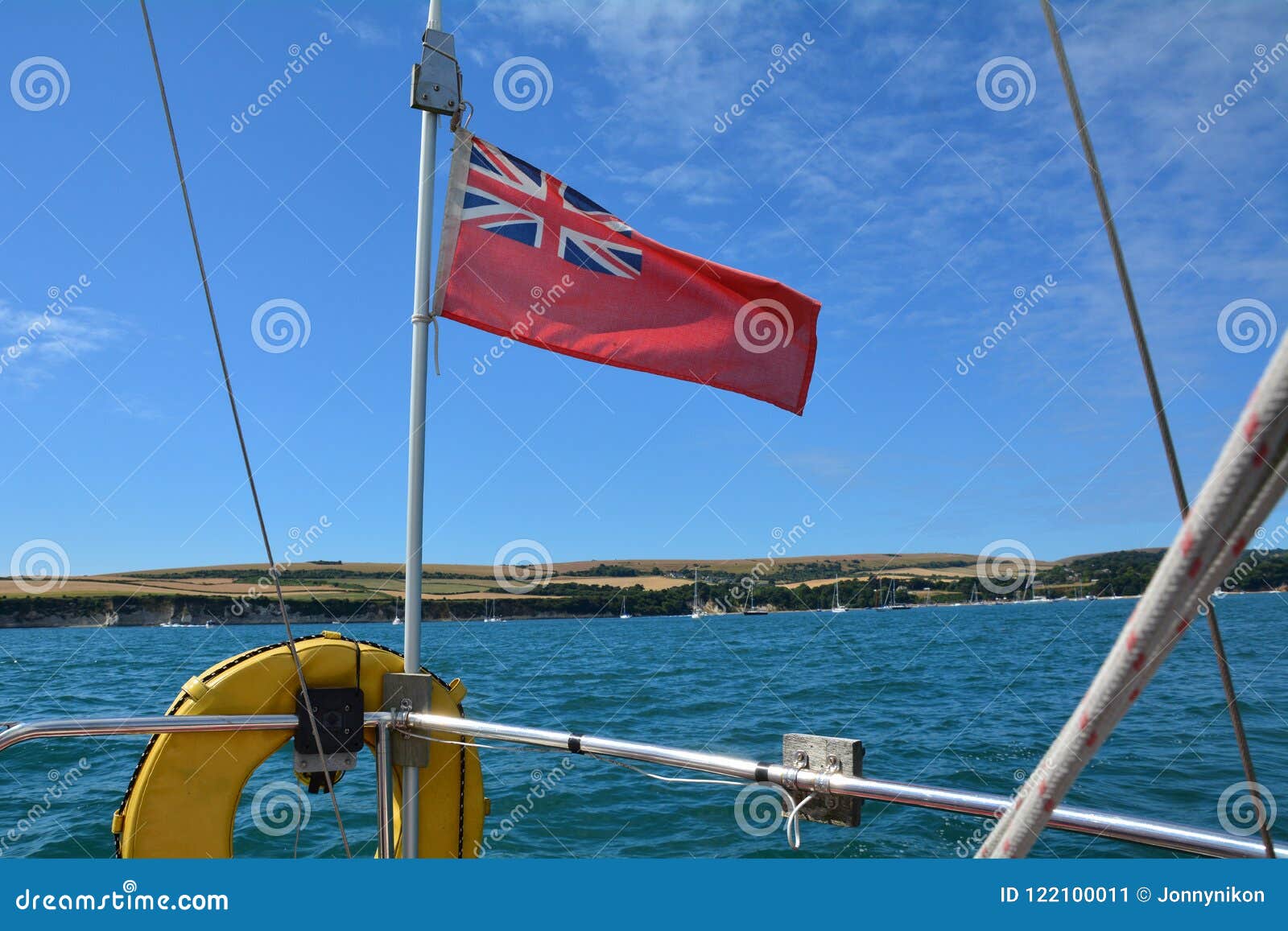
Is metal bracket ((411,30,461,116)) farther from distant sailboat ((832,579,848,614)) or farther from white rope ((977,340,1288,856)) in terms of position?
distant sailboat ((832,579,848,614))

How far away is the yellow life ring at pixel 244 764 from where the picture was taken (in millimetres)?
2875

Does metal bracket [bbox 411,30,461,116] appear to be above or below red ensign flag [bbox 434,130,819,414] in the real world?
above

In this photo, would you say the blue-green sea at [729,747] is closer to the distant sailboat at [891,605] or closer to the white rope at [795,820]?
the white rope at [795,820]

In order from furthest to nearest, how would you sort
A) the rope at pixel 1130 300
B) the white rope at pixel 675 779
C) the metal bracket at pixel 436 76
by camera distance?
1. the metal bracket at pixel 436 76
2. the white rope at pixel 675 779
3. the rope at pixel 1130 300

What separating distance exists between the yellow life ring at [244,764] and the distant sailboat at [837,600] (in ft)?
292

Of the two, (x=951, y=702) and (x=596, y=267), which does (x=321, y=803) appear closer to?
(x=596, y=267)

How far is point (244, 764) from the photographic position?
9.75 ft

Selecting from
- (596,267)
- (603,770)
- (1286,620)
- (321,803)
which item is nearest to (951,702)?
(603,770)

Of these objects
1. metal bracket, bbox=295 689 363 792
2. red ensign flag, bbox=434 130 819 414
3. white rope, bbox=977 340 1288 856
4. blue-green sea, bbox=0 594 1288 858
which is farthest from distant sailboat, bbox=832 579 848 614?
white rope, bbox=977 340 1288 856

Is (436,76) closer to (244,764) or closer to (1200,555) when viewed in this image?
(244,764)

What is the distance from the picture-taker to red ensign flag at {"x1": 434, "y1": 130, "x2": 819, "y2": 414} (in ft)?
12.9

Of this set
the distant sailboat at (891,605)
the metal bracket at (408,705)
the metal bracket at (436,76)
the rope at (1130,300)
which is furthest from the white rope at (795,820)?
the distant sailboat at (891,605)

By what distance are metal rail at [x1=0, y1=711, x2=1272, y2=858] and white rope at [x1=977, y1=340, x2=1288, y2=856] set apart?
908mm

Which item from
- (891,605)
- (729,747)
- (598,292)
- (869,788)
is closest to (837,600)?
(891,605)
